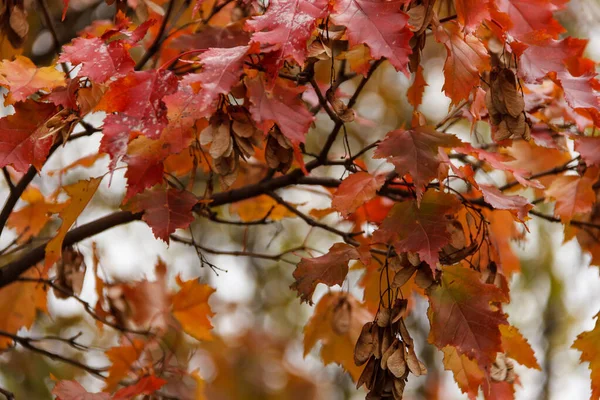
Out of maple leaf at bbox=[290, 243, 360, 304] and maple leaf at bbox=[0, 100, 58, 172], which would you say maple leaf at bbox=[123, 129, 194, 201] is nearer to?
maple leaf at bbox=[0, 100, 58, 172]

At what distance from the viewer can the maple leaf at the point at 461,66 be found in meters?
0.99

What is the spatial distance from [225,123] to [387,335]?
1.19 ft

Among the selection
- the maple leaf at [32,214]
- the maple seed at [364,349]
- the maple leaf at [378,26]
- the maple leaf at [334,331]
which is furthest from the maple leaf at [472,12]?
the maple leaf at [32,214]

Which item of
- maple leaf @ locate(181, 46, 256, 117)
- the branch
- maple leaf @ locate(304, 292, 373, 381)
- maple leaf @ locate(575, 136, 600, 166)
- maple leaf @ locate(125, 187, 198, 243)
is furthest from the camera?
maple leaf @ locate(304, 292, 373, 381)

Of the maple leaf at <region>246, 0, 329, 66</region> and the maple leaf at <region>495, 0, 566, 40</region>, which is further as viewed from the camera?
the maple leaf at <region>495, 0, 566, 40</region>

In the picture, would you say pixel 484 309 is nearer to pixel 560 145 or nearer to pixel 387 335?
pixel 387 335

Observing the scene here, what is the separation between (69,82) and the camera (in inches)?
38.5

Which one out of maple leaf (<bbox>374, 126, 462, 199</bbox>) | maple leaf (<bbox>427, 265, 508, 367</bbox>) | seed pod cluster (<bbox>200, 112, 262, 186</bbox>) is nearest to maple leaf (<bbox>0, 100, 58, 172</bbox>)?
seed pod cluster (<bbox>200, 112, 262, 186</bbox>)

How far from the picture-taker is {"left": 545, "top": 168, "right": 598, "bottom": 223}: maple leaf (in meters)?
1.20

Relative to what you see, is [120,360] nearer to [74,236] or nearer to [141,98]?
[74,236]

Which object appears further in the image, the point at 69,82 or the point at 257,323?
the point at 257,323

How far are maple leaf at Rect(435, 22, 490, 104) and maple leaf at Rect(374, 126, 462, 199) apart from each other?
0.07 metres

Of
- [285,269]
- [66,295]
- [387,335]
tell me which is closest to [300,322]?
[285,269]

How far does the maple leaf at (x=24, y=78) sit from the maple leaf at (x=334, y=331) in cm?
71
